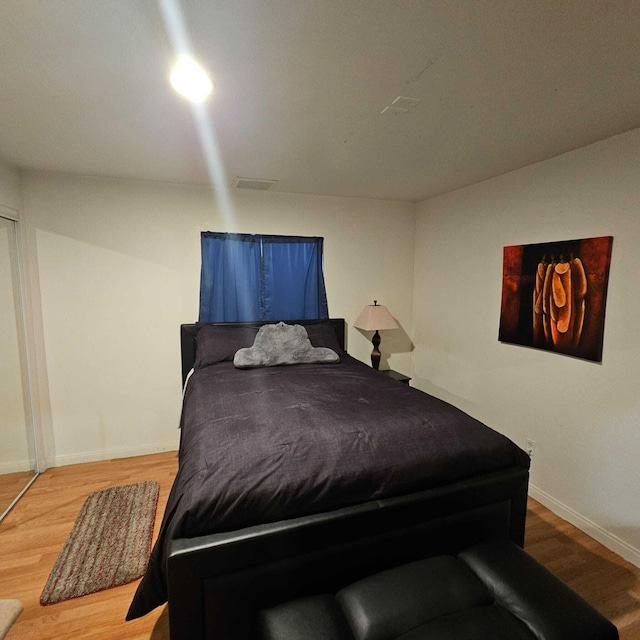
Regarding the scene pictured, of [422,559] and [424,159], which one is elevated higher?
[424,159]

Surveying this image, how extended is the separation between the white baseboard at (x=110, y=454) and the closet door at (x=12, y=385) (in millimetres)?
220

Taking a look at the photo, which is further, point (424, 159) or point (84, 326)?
point (84, 326)

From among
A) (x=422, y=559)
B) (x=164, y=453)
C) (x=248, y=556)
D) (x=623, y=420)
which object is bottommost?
(x=164, y=453)

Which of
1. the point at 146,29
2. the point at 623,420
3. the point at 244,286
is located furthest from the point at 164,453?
the point at 623,420

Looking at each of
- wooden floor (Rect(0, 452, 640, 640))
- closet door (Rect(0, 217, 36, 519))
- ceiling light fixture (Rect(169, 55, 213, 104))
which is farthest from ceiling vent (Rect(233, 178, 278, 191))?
wooden floor (Rect(0, 452, 640, 640))

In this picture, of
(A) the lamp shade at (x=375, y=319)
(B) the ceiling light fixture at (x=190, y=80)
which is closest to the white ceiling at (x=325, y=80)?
(B) the ceiling light fixture at (x=190, y=80)

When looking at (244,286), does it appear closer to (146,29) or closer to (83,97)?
(83,97)

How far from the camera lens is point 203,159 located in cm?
254

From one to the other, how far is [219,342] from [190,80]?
2.02 m

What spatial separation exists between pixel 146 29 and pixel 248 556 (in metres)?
1.84

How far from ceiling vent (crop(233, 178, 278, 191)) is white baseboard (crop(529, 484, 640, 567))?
312 cm

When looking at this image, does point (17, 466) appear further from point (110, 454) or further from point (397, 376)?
point (397, 376)

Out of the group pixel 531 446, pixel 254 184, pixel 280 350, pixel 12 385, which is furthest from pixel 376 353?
pixel 12 385

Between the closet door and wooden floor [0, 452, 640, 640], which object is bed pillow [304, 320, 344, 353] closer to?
wooden floor [0, 452, 640, 640]
